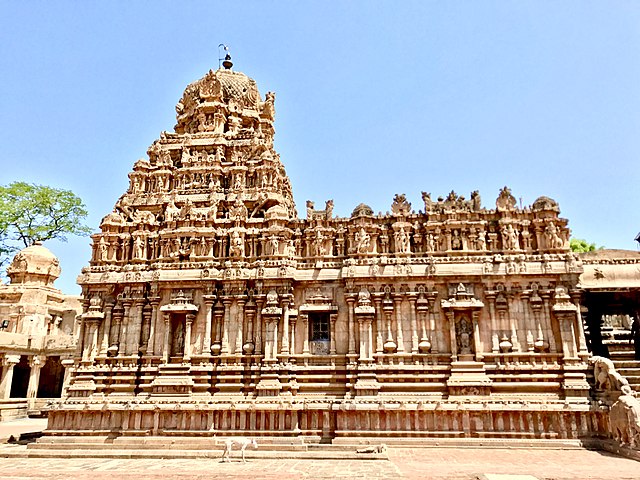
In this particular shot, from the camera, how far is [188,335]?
755 inches

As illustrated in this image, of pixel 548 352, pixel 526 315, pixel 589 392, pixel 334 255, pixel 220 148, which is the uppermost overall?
pixel 220 148

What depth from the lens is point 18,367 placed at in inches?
1302

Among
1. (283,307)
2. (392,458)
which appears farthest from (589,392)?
(283,307)

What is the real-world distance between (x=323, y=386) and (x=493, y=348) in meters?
6.38

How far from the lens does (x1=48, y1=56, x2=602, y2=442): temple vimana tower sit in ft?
56.2

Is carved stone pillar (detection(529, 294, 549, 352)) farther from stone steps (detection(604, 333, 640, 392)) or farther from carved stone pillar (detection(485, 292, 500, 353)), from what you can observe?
stone steps (detection(604, 333, 640, 392))

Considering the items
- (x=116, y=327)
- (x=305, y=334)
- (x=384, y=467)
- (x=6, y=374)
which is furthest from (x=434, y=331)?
(x=6, y=374)

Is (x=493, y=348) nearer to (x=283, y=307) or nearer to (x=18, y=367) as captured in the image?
(x=283, y=307)

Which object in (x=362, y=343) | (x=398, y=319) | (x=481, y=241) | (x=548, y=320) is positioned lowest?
(x=362, y=343)

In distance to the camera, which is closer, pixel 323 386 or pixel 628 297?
pixel 323 386

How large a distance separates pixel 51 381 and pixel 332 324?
26.4 meters

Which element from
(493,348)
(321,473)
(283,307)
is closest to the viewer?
(321,473)

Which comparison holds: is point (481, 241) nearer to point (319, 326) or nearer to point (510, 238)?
point (510, 238)

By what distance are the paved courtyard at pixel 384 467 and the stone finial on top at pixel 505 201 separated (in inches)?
349
